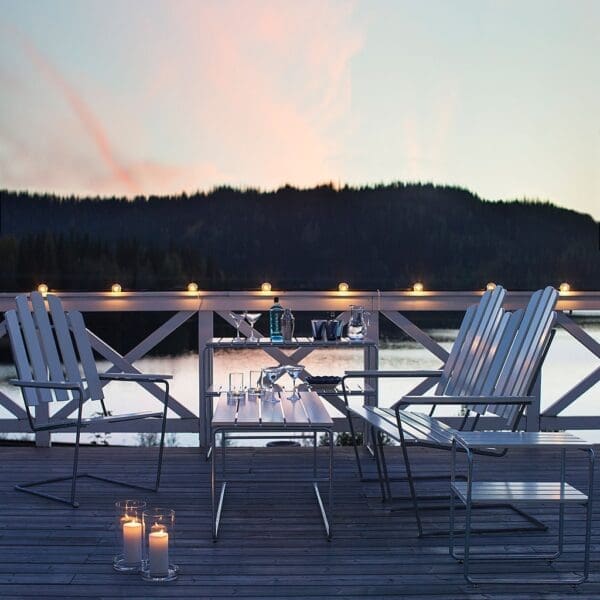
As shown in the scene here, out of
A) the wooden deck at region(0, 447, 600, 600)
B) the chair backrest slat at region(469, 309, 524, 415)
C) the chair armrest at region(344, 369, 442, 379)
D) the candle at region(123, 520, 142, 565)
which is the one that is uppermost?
the chair backrest slat at region(469, 309, 524, 415)

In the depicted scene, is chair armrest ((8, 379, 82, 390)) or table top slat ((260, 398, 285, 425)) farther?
chair armrest ((8, 379, 82, 390))

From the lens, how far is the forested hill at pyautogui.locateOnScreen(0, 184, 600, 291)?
1052 centimetres

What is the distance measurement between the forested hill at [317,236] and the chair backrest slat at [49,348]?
18.2 ft

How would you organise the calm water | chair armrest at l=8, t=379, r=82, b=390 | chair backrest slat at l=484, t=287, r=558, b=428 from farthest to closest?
the calm water < chair armrest at l=8, t=379, r=82, b=390 < chair backrest slat at l=484, t=287, r=558, b=428

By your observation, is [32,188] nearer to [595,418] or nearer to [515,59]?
[515,59]

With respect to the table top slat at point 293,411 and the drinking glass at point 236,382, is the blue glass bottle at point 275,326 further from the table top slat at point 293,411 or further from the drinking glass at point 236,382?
the table top slat at point 293,411

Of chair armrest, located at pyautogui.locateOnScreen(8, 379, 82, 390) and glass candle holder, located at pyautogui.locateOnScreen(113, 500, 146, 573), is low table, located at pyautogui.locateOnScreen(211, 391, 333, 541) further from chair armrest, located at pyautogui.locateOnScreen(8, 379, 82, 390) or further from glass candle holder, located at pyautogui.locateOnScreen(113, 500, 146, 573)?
chair armrest, located at pyautogui.locateOnScreen(8, 379, 82, 390)

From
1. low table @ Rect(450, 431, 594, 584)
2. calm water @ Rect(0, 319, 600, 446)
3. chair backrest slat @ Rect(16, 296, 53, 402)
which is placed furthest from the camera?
calm water @ Rect(0, 319, 600, 446)

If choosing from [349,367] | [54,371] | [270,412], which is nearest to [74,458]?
[54,371]

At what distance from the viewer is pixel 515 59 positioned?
9992 mm

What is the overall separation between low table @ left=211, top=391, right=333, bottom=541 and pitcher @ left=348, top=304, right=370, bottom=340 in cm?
105

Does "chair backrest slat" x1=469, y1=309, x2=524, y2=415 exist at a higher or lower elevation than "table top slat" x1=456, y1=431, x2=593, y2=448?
higher

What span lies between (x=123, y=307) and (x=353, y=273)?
17.8ft

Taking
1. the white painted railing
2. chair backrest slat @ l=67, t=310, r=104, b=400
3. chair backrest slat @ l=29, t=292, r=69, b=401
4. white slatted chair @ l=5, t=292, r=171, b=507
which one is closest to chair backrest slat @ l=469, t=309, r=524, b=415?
the white painted railing
